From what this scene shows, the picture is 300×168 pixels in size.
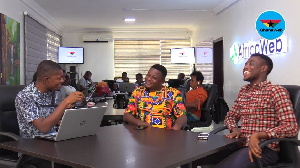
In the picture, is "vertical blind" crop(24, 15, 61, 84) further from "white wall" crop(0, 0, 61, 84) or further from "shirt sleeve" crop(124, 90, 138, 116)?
"shirt sleeve" crop(124, 90, 138, 116)

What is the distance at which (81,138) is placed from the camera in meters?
2.08

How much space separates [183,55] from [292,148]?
985 cm

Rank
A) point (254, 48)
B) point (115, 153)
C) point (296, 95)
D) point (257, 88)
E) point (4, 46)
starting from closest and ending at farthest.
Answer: point (115, 153), point (296, 95), point (257, 88), point (4, 46), point (254, 48)

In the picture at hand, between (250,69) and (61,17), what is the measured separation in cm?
842

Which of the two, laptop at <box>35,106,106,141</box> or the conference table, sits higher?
laptop at <box>35,106,106,141</box>

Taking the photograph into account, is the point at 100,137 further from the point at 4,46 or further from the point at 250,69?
the point at 4,46


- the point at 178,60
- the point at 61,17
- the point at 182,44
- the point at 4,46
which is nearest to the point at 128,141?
the point at 4,46

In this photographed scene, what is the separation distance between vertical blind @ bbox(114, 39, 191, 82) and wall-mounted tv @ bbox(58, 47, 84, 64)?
4.31 ft

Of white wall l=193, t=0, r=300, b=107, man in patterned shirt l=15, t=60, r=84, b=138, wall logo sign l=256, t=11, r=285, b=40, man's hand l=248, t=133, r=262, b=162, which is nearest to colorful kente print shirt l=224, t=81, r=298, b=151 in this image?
man's hand l=248, t=133, r=262, b=162

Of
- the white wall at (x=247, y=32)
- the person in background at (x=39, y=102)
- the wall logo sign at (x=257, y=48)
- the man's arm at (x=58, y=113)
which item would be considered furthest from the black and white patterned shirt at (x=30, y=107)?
the wall logo sign at (x=257, y=48)

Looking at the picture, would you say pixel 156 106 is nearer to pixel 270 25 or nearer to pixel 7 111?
pixel 7 111

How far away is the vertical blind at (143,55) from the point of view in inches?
501

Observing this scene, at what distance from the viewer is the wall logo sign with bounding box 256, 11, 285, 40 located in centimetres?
583

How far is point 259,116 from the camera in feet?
7.91
